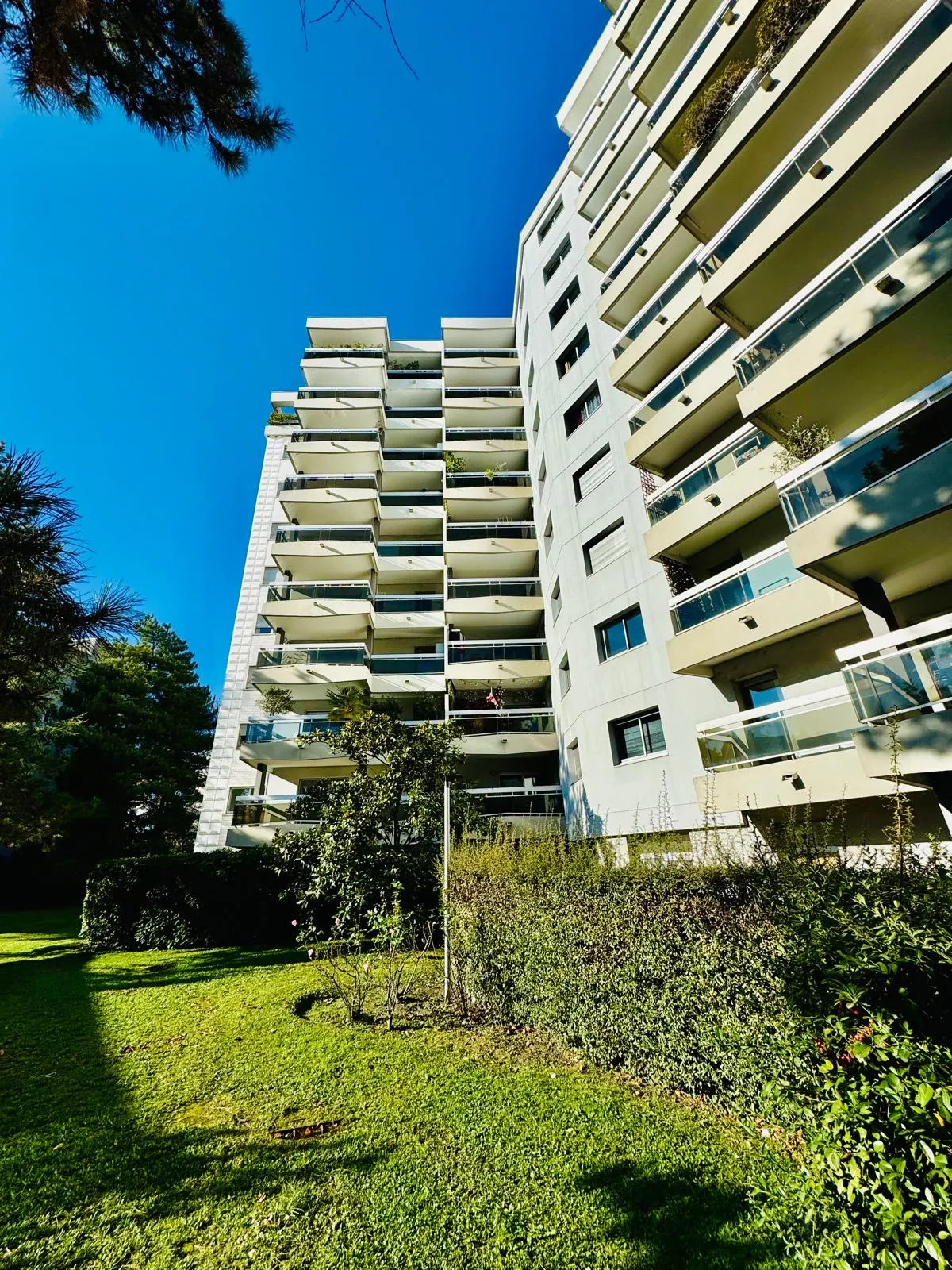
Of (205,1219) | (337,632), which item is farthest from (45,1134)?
(337,632)

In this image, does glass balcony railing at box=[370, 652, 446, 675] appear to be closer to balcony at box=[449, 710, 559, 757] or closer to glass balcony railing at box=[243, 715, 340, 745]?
balcony at box=[449, 710, 559, 757]

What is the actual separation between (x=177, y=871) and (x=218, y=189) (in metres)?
14.6

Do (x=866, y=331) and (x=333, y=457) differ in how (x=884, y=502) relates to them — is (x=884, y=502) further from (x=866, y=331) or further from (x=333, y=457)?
(x=333, y=457)

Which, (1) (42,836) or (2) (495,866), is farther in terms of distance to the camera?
(1) (42,836)

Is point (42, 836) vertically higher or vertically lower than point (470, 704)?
lower

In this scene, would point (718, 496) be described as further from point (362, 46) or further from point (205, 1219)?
point (205, 1219)

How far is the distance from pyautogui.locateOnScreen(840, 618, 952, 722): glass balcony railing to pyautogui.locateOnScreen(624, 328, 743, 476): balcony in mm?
7796

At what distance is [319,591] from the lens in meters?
28.6

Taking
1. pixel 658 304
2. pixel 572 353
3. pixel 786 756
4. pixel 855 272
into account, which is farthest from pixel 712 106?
pixel 786 756

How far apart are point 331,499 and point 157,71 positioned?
1014 inches

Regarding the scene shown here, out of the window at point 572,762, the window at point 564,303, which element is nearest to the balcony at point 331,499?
the window at point 564,303

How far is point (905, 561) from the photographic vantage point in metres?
8.74

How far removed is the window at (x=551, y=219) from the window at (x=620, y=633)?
19.6 metres

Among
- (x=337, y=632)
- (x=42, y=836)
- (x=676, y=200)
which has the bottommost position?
(x=42, y=836)
